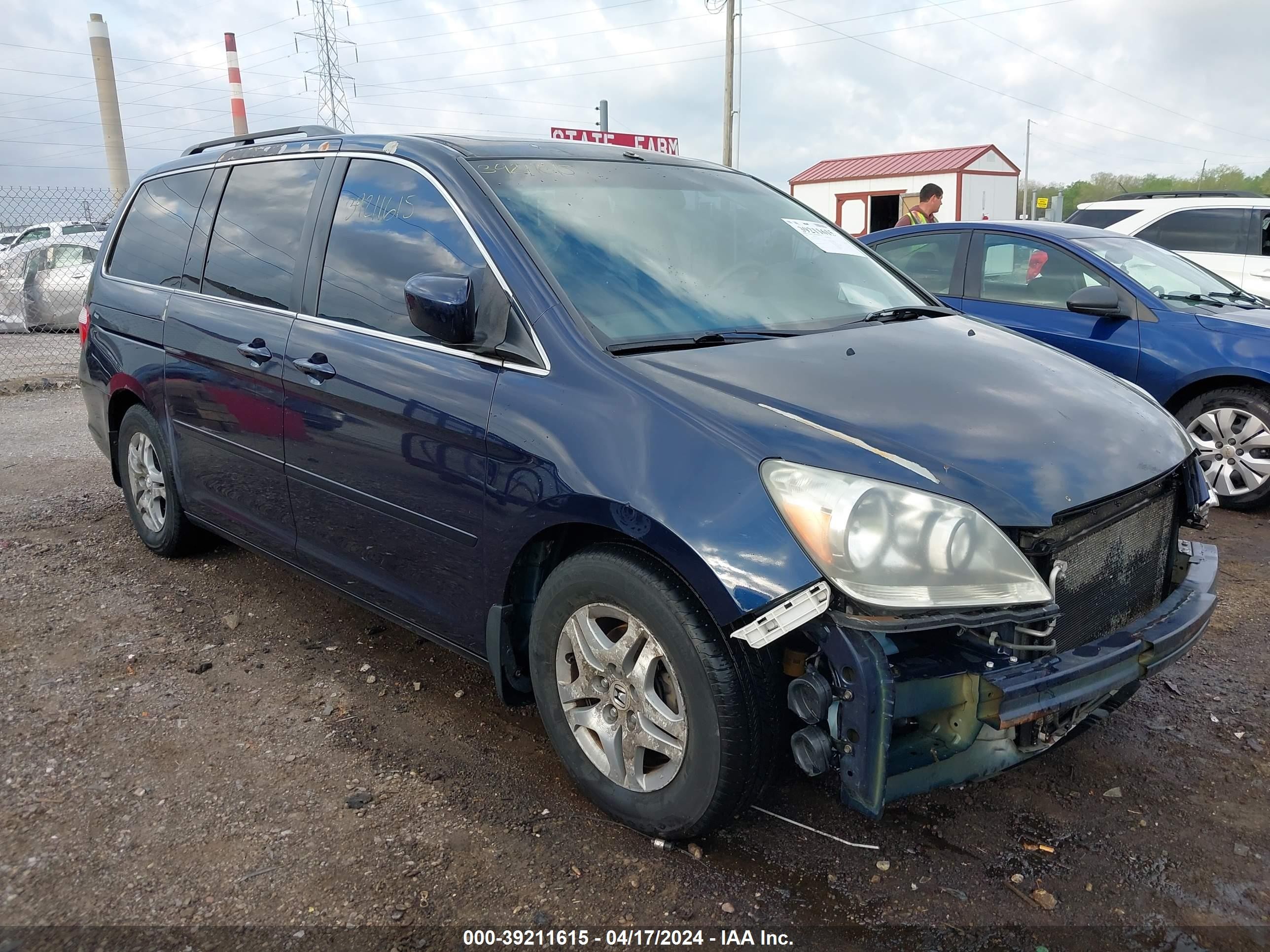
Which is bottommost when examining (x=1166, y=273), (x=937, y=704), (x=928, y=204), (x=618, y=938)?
(x=618, y=938)

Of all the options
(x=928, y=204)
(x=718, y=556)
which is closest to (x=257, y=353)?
(x=718, y=556)

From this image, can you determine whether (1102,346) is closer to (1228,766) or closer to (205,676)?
(1228,766)

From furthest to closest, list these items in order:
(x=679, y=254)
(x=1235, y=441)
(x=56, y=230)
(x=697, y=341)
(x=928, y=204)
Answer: (x=56, y=230)
(x=928, y=204)
(x=1235, y=441)
(x=679, y=254)
(x=697, y=341)

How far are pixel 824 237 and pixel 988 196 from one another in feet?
87.8

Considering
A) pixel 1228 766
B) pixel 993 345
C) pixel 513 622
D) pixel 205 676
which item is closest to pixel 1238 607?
pixel 1228 766

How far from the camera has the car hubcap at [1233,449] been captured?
17.7 feet

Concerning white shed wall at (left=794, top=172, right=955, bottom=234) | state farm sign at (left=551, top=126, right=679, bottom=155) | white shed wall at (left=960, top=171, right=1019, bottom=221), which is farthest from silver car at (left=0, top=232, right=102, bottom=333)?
white shed wall at (left=960, top=171, right=1019, bottom=221)

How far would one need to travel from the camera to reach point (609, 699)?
99.3 inches

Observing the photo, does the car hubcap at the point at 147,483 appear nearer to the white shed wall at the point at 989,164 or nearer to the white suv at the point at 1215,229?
the white suv at the point at 1215,229

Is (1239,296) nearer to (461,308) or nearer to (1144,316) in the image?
(1144,316)

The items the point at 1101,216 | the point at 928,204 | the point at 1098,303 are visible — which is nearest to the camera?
the point at 1098,303

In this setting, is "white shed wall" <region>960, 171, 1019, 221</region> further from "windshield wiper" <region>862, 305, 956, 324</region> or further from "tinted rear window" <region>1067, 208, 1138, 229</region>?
"windshield wiper" <region>862, 305, 956, 324</region>

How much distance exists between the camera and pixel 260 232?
3680 mm

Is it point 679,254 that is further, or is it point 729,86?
point 729,86
